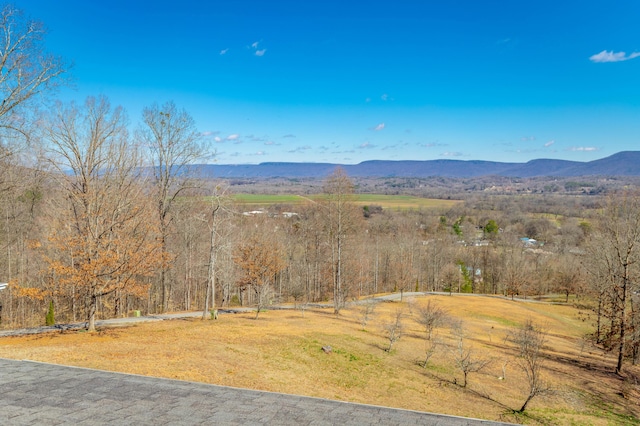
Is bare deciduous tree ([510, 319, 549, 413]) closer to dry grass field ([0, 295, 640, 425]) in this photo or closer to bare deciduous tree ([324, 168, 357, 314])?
dry grass field ([0, 295, 640, 425])

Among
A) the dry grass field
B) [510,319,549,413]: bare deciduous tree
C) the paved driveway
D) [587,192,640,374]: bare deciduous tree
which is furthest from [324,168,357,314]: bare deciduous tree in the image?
the paved driveway

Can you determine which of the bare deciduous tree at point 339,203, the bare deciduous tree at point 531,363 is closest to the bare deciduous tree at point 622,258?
the bare deciduous tree at point 531,363

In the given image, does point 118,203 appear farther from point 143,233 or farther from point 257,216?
point 257,216

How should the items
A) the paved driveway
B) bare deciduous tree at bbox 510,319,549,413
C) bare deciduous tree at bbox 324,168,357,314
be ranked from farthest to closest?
bare deciduous tree at bbox 324,168,357,314 < bare deciduous tree at bbox 510,319,549,413 < the paved driveway

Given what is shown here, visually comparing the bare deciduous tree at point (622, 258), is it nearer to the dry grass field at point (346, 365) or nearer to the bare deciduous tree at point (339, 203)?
the dry grass field at point (346, 365)

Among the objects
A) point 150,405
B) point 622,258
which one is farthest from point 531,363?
point 150,405

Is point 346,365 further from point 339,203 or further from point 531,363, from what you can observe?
point 339,203

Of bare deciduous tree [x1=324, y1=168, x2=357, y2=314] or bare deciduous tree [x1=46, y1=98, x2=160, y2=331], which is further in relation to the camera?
bare deciduous tree [x1=324, y1=168, x2=357, y2=314]
